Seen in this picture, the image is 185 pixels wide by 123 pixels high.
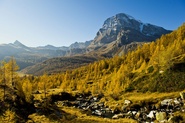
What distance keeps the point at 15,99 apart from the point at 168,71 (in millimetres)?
74694

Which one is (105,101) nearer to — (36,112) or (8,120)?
(36,112)

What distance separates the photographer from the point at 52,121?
63.0m

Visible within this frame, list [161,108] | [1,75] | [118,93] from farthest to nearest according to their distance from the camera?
[118,93]
[1,75]
[161,108]

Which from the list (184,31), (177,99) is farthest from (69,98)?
(184,31)

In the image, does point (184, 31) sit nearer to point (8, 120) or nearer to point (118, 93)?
point (118, 93)

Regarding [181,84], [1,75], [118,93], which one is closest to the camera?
[1,75]

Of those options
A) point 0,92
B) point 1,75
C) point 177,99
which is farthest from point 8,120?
point 177,99

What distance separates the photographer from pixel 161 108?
81812mm

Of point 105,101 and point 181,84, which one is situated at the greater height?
point 181,84

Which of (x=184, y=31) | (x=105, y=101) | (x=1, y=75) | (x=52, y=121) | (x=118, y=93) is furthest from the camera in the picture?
(x=184, y=31)

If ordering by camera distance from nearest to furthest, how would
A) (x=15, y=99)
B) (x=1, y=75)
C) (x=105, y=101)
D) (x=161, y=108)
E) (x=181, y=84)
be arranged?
(x=15, y=99), (x=161, y=108), (x=1, y=75), (x=181, y=84), (x=105, y=101)

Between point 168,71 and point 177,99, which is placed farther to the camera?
point 168,71

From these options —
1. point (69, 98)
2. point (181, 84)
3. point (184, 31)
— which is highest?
point (184, 31)

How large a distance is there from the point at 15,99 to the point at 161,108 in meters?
51.6
